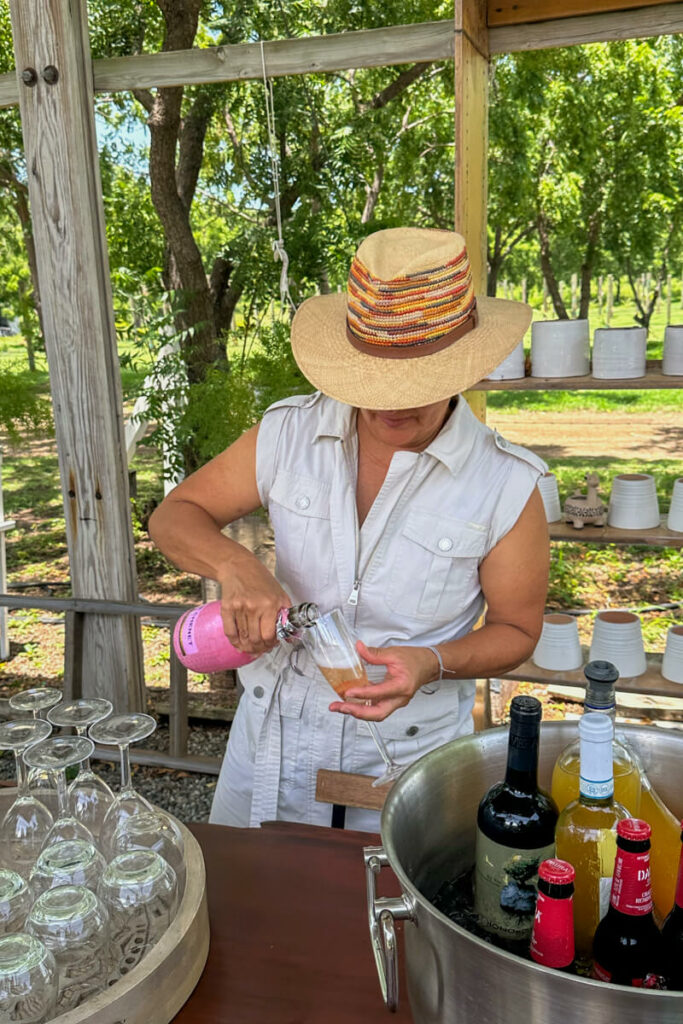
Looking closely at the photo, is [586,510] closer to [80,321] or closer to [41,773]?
[80,321]

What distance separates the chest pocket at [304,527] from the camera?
1628mm

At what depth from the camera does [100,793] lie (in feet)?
3.92

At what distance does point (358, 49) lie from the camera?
9.10 ft

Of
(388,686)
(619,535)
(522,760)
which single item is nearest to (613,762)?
(522,760)

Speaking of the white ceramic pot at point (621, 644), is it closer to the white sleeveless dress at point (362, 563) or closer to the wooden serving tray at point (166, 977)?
the white sleeveless dress at point (362, 563)

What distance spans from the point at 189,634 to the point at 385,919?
84 centimetres

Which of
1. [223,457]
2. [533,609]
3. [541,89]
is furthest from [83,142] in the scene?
[541,89]

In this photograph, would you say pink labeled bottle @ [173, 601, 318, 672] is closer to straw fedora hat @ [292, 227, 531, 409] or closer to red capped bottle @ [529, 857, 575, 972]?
straw fedora hat @ [292, 227, 531, 409]

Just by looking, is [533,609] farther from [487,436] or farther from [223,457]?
[223,457]

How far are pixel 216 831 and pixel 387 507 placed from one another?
61 centimetres

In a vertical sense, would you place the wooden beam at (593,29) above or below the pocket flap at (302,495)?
above

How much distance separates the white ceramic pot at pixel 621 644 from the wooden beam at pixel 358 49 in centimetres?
194

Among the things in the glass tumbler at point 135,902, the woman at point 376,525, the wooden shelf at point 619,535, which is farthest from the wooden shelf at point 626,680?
the glass tumbler at point 135,902

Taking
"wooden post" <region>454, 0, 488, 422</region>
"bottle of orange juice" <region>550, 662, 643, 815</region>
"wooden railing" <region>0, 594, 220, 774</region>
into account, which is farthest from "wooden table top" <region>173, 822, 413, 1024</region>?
"wooden railing" <region>0, 594, 220, 774</region>
